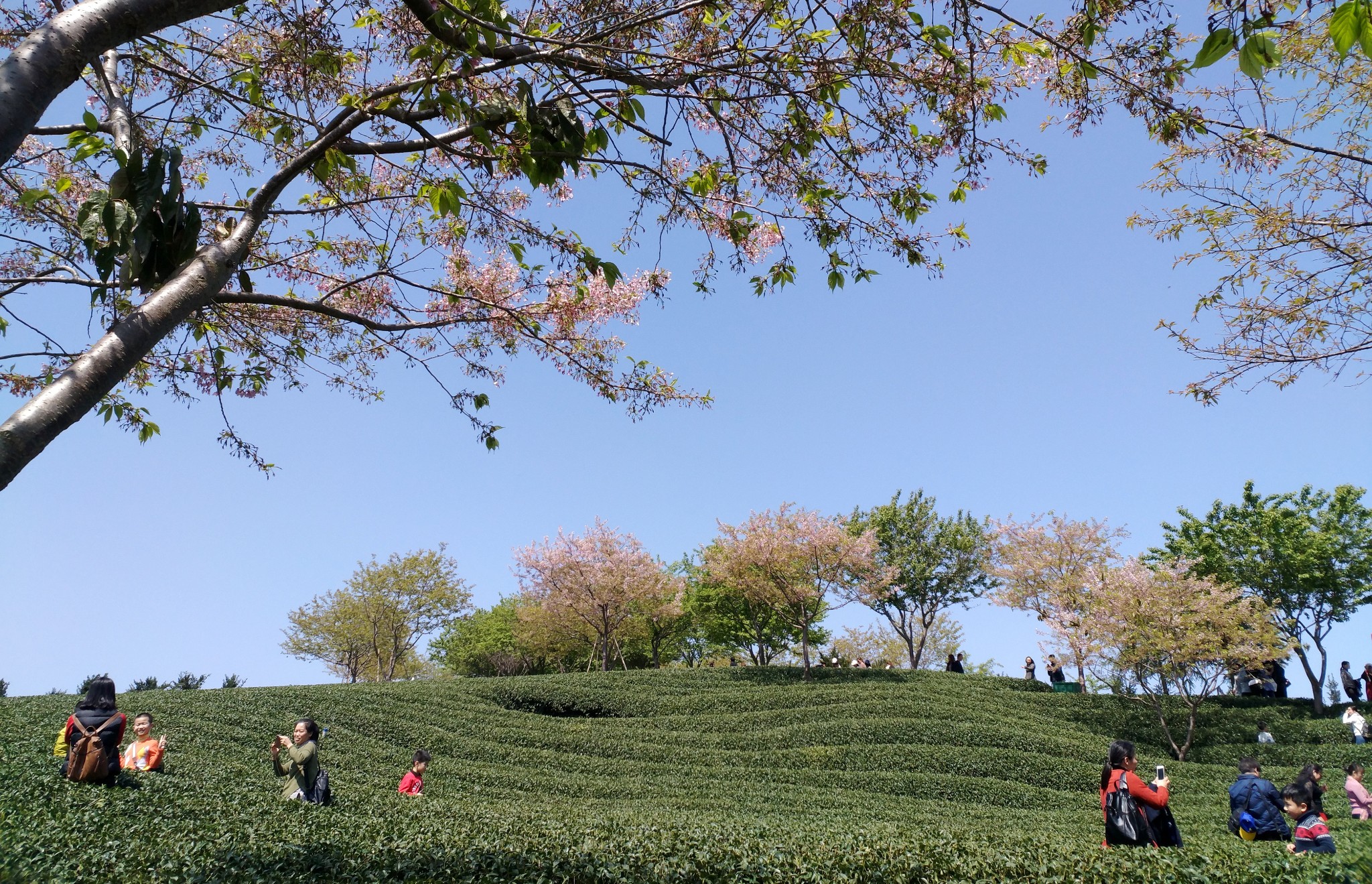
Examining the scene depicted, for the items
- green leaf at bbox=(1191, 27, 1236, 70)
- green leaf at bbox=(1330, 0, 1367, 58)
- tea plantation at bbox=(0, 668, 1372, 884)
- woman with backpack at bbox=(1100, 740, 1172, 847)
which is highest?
green leaf at bbox=(1191, 27, 1236, 70)

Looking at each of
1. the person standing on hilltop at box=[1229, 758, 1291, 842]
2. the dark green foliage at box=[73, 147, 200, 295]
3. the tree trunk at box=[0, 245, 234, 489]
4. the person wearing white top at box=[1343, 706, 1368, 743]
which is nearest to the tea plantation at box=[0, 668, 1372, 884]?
the person standing on hilltop at box=[1229, 758, 1291, 842]

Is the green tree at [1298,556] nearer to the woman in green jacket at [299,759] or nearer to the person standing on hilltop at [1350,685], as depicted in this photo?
the person standing on hilltop at [1350,685]

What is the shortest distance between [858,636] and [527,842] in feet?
152

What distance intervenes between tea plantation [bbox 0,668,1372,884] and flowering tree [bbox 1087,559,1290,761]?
1.66m

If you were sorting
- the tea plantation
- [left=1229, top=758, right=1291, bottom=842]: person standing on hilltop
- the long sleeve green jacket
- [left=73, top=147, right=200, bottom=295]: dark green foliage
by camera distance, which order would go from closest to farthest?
[left=73, top=147, right=200, bottom=295]: dark green foliage, the tea plantation, [left=1229, top=758, right=1291, bottom=842]: person standing on hilltop, the long sleeve green jacket

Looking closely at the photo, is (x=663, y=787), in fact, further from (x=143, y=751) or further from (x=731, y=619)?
(x=731, y=619)

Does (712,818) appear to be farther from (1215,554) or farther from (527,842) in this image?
(1215,554)

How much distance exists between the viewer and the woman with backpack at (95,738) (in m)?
7.62

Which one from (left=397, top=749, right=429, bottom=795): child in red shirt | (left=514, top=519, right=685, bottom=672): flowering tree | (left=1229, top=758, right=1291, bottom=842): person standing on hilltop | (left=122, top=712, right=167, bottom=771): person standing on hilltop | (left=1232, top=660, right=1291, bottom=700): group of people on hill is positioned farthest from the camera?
(left=514, top=519, right=685, bottom=672): flowering tree

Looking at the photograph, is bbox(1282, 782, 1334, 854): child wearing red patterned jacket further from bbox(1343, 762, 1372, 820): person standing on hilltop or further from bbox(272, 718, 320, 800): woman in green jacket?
bbox(272, 718, 320, 800): woman in green jacket

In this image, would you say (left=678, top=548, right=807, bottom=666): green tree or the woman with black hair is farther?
(left=678, top=548, right=807, bottom=666): green tree

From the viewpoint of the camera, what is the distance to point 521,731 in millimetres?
19578

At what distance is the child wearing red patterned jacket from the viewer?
7.19m

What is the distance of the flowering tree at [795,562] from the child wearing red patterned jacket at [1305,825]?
22.2 metres
